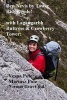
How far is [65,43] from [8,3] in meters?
6.45

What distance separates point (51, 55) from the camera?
7.96 meters

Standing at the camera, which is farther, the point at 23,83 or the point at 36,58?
the point at 36,58

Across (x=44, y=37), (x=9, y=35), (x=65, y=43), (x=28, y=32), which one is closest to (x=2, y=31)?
(x=9, y=35)

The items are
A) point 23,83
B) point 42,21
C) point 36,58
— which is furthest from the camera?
point 42,21

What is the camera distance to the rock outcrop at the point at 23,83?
7.10m

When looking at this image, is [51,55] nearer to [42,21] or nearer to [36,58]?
[36,58]

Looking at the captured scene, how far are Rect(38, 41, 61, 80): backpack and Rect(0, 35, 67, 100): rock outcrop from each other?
1.35ft

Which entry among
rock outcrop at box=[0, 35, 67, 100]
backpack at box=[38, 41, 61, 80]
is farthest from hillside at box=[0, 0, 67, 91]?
rock outcrop at box=[0, 35, 67, 100]

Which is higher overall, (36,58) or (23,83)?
(36,58)

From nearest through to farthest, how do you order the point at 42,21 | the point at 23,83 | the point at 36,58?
the point at 23,83
the point at 36,58
the point at 42,21

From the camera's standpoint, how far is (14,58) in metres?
8.15

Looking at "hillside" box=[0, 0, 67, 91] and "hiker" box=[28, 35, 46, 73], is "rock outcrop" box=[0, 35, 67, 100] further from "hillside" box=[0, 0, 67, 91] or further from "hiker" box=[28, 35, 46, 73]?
"hillside" box=[0, 0, 67, 91]

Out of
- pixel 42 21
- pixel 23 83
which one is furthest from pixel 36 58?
pixel 42 21

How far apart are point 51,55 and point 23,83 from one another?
3.63ft
